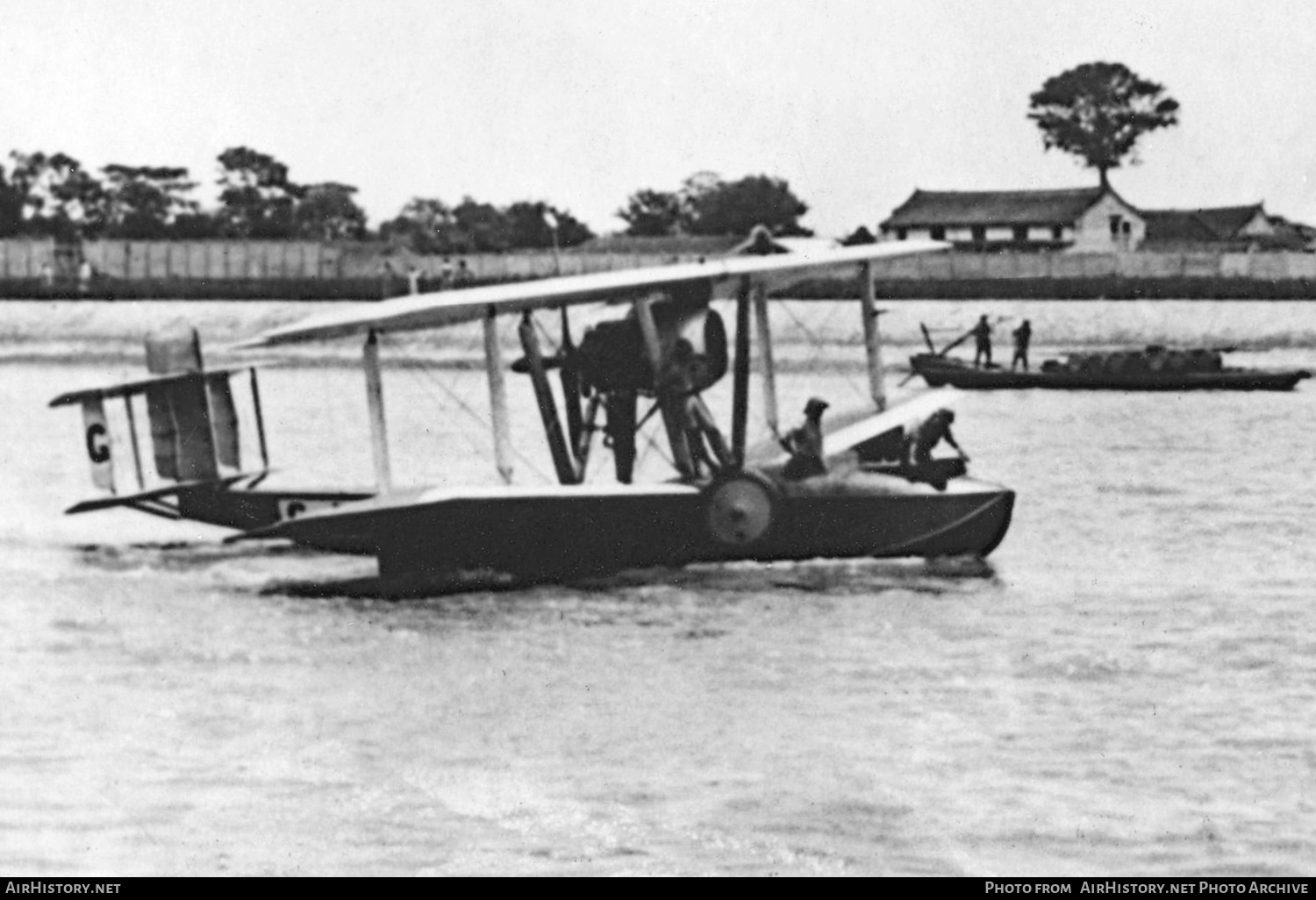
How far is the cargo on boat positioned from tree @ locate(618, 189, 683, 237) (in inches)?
2814

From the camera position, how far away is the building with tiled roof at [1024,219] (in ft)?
376

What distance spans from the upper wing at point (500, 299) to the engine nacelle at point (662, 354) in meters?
0.40

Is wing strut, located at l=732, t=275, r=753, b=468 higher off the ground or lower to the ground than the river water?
higher

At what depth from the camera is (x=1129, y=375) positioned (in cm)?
6041

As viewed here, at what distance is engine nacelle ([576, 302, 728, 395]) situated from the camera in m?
24.3

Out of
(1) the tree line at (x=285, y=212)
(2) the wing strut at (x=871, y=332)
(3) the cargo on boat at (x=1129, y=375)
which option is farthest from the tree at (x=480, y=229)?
(2) the wing strut at (x=871, y=332)

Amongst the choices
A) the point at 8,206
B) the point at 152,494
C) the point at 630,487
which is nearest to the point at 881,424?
the point at 630,487

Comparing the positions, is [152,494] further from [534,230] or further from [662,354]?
[534,230]

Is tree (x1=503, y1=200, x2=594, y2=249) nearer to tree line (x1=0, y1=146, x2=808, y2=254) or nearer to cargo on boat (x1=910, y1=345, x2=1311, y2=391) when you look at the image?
tree line (x1=0, y1=146, x2=808, y2=254)

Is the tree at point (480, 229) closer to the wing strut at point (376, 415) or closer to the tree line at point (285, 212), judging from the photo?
the tree line at point (285, 212)

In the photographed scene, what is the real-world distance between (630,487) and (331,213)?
361 feet

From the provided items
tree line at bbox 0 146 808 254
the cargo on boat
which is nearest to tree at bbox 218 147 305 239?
tree line at bbox 0 146 808 254
